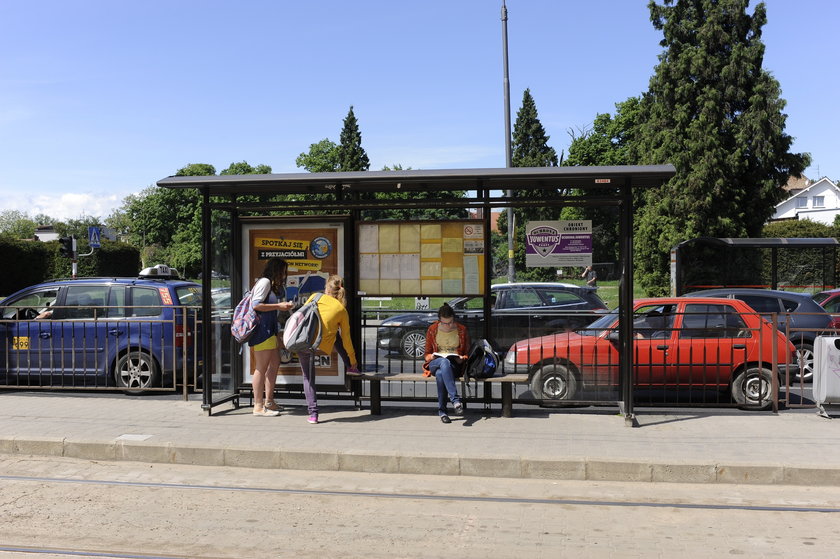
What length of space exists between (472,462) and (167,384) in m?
6.25

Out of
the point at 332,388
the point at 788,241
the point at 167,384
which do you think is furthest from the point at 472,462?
the point at 788,241

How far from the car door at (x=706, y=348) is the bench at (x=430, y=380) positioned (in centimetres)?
211

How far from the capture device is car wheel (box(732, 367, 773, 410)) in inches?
369

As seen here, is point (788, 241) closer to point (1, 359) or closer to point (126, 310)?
point (126, 310)

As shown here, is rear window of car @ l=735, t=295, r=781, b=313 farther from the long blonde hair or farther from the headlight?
the long blonde hair

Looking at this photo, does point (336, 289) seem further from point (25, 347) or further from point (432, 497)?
point (25, 347)

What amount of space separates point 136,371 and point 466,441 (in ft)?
18.0

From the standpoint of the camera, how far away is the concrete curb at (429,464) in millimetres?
6645

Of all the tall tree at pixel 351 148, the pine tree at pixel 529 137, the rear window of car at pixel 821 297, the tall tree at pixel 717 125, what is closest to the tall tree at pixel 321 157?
the tall tree at pixel 351 148

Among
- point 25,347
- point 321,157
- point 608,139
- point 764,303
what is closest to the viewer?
point 25,347

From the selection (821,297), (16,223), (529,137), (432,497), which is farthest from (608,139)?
(16,223)

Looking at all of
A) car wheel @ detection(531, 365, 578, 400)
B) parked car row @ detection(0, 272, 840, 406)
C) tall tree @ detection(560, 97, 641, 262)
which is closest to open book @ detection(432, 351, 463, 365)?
parked car row @ detection(0, 272, 840, 406)

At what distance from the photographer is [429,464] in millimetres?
7016

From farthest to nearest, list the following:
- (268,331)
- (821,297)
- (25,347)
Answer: (821,297), (25,347), (268,331)
